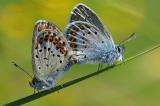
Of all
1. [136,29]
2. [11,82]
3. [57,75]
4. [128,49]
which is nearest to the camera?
[57,75]

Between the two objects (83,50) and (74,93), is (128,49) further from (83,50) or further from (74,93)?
(83,50)

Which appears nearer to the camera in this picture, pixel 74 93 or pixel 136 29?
pixel 74 93

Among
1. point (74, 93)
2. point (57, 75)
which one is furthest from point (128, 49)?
point (57, 75)

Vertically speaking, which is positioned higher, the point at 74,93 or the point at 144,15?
the point at 144,15

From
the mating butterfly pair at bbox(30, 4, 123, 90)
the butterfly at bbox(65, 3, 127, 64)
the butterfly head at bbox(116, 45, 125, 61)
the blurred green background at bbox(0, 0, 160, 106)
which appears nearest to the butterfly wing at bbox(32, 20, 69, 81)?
the mating butterfly pair at bbox(30, 4, 123, 90)

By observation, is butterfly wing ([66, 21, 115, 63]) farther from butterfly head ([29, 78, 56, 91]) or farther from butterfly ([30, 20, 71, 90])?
butterfly head ([29, 78, 56, 91])

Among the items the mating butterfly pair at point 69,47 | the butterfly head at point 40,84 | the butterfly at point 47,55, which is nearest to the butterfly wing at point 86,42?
the mating butterfly pair at point 69,47

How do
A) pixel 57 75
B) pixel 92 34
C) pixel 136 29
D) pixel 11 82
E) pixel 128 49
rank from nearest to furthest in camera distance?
pixel 57 75
pixel 92 34
pixel 11 82
pixel 128 49
pixel 136 29
